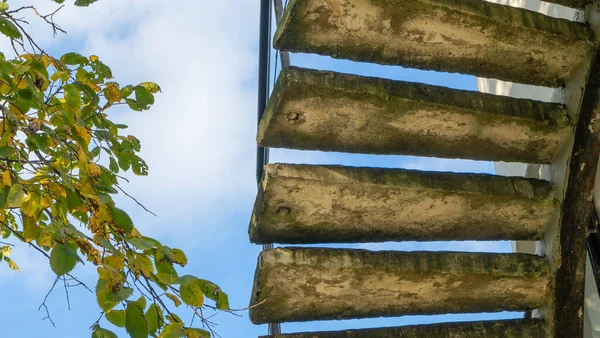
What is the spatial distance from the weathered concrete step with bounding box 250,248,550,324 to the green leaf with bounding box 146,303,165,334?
42 centimetres

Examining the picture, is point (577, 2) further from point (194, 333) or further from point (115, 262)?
point (115, 262)

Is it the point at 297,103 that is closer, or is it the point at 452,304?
the point at 297,103

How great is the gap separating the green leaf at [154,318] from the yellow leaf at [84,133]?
1032 millimetres

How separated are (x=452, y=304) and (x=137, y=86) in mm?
Result: 2124

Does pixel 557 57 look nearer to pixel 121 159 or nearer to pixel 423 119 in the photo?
pixel 423 119

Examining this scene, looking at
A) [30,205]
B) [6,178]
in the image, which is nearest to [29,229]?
[30,205]

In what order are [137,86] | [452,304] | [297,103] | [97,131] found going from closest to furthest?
[297,103] → [452,304] → [97,131] → [137,86]

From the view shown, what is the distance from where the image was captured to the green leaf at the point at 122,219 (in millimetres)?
3408

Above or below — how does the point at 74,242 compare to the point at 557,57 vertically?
below

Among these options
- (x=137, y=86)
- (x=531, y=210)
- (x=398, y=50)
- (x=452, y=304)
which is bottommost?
(x=452, y=304)

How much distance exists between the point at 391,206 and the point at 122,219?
122 cm

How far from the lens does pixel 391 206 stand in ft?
11.5

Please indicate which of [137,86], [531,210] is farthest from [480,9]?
[137,86]

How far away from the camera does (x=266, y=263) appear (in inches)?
130
